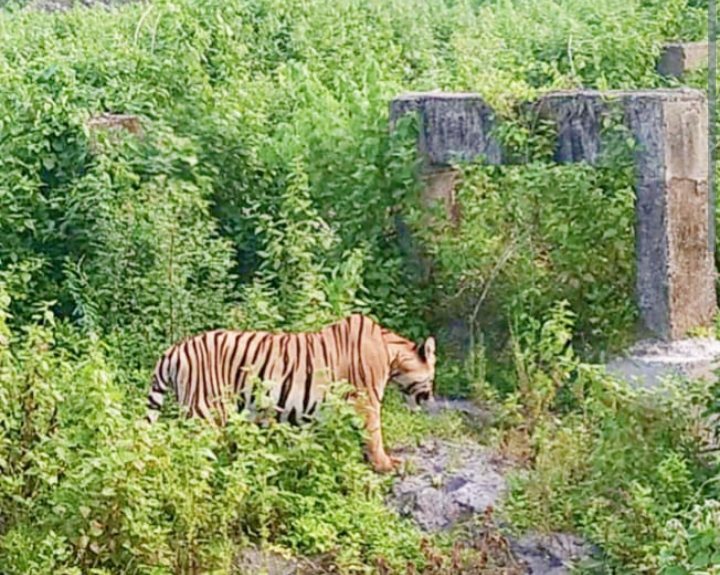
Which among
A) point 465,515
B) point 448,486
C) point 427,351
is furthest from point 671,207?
point 465,515

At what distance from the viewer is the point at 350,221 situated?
8336mm

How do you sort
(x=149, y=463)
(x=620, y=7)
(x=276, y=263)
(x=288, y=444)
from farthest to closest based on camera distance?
1. (x=620, y=7)
2. (x=276, y=263)
3. (x=288, y=444)
4. (x=149, y=463)

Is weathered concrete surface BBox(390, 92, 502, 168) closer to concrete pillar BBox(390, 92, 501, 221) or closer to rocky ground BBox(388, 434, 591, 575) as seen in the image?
concrete pillar BBox(390, 92, 501, 221)

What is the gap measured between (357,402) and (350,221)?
1.69 meters

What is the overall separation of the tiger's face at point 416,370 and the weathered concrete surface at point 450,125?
124cm

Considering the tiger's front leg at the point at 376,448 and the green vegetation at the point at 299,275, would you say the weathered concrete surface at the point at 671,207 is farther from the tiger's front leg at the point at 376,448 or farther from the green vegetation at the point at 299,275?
the tiger's front leg at the point at 376,448

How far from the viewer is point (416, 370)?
7.21 meters

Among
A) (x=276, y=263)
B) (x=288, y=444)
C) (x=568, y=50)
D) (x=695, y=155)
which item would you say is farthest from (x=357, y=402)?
(x=568, y=50)

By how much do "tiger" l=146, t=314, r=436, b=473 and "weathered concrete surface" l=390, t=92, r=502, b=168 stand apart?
4.36ft

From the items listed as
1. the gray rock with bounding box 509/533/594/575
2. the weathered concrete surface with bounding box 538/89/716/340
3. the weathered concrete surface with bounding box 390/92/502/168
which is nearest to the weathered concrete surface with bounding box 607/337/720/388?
the weathered concrete surface with bounding box 538/89/716/340

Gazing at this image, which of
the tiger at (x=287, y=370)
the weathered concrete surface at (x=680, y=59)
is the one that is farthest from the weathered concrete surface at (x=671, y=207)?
the weathered concrete surface at (x=680, y=59)

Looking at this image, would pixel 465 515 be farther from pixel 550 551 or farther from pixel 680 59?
pixel 680 59

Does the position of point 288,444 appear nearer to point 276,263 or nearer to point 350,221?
point 276,263

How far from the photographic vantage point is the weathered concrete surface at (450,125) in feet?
26.1
